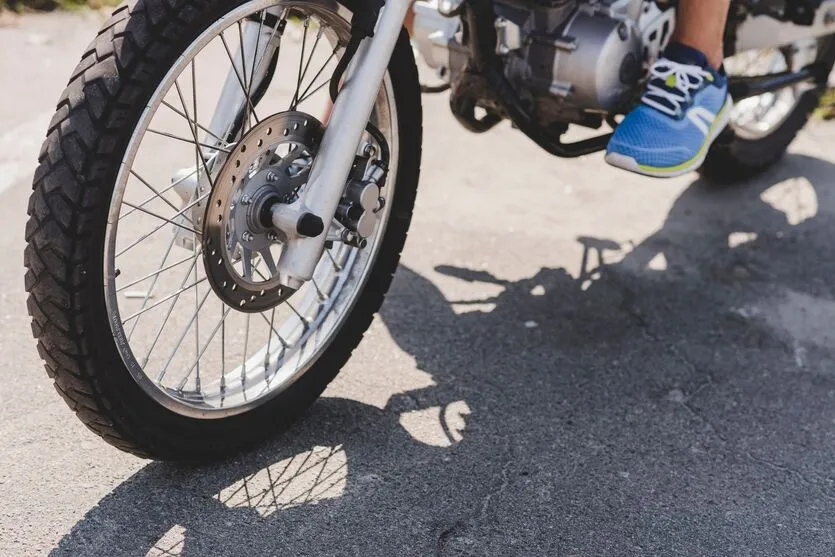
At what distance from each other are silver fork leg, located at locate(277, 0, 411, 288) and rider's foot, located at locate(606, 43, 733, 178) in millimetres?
743

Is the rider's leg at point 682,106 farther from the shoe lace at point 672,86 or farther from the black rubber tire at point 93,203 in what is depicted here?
the black rubber tire at point 93,203

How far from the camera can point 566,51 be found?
2.47 metres

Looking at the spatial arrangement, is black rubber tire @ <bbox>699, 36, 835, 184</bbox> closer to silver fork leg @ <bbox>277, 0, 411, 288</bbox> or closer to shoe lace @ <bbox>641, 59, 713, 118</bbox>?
shoe lace @ <bbox>641, 59, 713, 118</bbox>

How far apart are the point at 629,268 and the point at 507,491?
1098 mm

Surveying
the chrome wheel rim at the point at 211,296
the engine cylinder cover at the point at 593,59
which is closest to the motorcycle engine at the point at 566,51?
the engine cylinder cover at the point at 593,59

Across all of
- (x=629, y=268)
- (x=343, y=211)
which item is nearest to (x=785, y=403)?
(x=629, y=268)

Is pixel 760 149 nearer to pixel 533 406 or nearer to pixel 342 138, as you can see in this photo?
pixel 533 406

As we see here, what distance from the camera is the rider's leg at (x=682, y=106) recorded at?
249cm

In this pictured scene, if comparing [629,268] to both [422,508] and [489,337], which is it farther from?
[422,508]

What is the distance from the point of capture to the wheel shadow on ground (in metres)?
1.96

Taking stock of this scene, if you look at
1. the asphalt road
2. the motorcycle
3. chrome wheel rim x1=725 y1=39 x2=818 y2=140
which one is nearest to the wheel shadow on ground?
the asphalt road

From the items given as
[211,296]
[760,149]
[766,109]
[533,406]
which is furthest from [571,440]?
[766,109]

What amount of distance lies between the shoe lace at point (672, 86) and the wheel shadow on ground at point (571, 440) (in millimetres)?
557

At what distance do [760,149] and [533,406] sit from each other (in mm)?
1621
